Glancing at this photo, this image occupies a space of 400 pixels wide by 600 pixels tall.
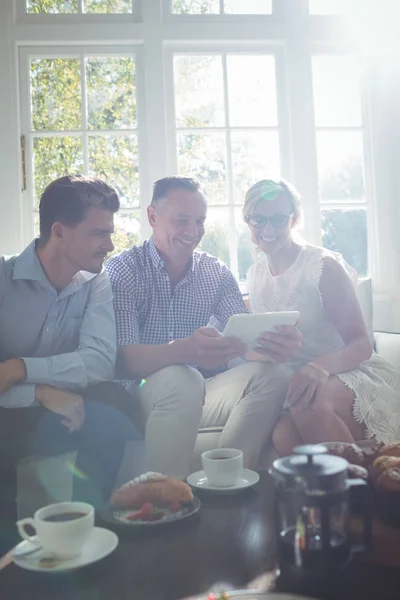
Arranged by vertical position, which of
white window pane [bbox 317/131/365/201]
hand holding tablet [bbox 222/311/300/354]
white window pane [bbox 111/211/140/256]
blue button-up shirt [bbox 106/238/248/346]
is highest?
white window pane [bbox 317/131/365/201]

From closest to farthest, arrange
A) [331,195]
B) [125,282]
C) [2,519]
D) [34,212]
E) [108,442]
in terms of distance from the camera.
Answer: [2,519], [108,442], [125,282], [34,212], [331,195]

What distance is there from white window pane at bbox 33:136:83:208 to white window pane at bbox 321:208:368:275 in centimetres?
136

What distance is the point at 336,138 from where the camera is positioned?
9.89 ft

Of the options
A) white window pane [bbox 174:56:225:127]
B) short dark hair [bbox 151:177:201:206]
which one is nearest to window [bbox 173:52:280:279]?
white window pane [bbox 174:56:225:127]

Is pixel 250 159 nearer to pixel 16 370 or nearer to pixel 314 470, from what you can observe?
pixel 16 370

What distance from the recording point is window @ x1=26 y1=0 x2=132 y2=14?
2832mm

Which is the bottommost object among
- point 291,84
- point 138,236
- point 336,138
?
point 138,236

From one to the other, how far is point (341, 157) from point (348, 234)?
1.40 feet

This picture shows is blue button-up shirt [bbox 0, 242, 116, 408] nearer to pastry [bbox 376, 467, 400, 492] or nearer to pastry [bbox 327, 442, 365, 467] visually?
pastry [bbox 327, 442, 365, 467]

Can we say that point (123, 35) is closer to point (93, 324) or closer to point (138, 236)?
point (138, 236)

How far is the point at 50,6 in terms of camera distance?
2832 millimetres

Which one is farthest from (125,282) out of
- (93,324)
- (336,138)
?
(336,138)

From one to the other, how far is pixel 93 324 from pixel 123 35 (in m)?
1.82

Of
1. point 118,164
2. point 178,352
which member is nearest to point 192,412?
point 178,352
